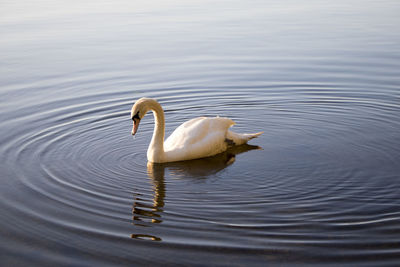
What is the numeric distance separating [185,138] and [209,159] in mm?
664

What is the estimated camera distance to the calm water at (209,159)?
26.0ft

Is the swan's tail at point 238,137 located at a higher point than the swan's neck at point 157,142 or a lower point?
higher

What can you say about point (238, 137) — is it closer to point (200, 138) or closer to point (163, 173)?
point (200, 138)

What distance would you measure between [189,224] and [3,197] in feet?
11.7

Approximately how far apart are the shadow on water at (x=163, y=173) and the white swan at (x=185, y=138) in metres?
0.14

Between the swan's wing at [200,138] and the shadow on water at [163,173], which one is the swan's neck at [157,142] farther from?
the swan's wing at [200,138]

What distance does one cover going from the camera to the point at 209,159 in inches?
460

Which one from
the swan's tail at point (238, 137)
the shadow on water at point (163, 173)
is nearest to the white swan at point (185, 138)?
the swan's tail at point (238, 137)

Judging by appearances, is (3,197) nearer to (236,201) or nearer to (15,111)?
(236,201)

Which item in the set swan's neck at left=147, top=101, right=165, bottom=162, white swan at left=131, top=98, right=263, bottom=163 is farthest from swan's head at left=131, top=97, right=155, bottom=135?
A: swan's neck at left=147, top=101, right=165, bottom=162

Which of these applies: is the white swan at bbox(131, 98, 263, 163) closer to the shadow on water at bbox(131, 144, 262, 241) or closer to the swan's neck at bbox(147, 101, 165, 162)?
the swan's neck at bbox(147, 101, 165, 162)

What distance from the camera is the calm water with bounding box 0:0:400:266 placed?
7.92 metres

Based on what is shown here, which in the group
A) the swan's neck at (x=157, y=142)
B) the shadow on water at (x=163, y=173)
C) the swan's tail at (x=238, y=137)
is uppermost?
the swan's tail at (x=238, y=137)

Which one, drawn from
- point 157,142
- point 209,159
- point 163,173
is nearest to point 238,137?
point 209,159
